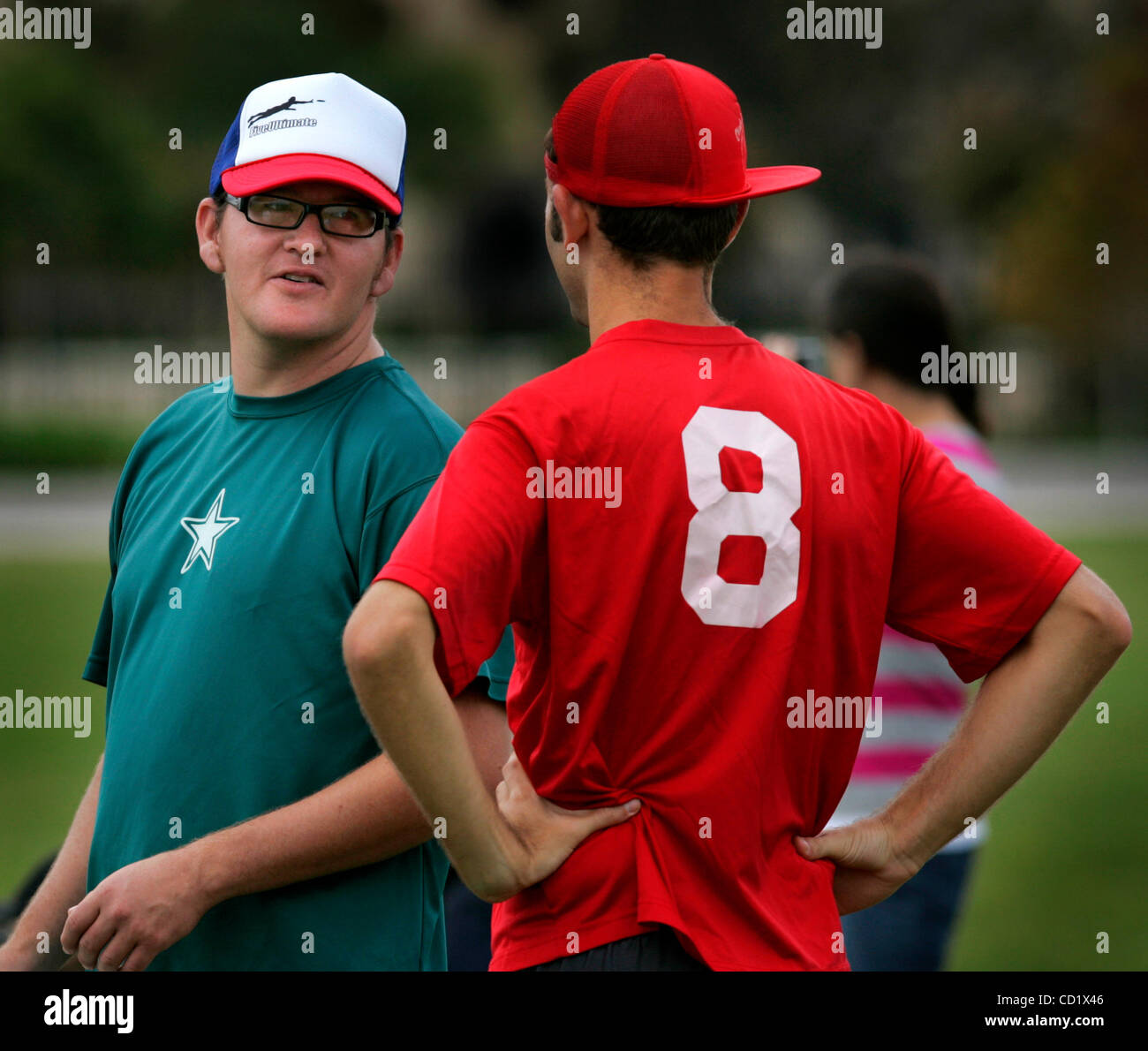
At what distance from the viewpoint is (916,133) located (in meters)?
44.4

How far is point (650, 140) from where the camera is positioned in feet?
7.42

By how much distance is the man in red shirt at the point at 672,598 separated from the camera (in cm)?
209

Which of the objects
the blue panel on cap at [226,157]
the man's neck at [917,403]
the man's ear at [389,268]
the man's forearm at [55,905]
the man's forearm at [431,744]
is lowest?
the man's forearm at [55,905]

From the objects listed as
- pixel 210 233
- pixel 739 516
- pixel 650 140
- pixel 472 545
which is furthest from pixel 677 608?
pixel 210 233

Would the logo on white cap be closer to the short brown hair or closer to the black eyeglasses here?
the black eyeglasses

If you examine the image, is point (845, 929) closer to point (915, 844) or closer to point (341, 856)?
point (915, 844)

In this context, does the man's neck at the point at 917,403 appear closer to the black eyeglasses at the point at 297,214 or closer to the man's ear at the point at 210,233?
the black eyeglasses at the point at 297,214

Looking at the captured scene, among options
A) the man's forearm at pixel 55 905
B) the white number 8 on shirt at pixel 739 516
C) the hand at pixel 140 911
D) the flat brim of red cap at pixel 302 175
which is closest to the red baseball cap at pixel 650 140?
the white number 8 on shirt at pixel 739 516

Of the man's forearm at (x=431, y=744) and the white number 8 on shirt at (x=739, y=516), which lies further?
the white number 8 on shirt at (x=739, y=516)

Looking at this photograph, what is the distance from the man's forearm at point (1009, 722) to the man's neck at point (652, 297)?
76cm

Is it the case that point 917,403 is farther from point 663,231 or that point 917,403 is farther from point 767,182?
point 663,231

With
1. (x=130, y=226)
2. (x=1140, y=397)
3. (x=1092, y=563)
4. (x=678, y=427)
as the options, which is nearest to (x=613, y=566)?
(x=678, y=427)

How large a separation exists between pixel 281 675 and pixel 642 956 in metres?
0.78
